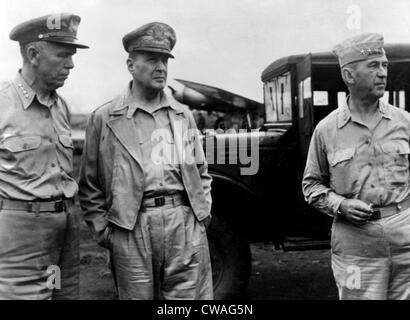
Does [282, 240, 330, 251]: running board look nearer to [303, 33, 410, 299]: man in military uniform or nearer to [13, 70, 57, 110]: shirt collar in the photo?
[303, 33, 410, 299]: man in military uniform

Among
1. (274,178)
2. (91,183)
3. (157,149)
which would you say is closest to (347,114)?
(157,149)

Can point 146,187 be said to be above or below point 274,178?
above

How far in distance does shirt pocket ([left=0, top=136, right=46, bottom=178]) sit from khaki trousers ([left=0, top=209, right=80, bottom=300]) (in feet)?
0.61

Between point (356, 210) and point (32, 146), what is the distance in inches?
58.5

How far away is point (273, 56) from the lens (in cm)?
474

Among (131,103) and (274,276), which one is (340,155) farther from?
(274,276)

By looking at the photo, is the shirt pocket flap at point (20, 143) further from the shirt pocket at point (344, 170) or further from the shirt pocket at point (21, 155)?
the shirt pocket at point (344, 170)

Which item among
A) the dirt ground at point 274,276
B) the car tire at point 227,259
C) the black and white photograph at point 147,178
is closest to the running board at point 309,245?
the car tire at point 227,259

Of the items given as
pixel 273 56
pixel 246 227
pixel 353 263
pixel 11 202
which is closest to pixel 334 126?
pixel 353 263

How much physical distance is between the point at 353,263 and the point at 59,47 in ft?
5.63

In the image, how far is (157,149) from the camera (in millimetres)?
2602

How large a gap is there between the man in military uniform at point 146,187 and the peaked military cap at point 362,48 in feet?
2.86
